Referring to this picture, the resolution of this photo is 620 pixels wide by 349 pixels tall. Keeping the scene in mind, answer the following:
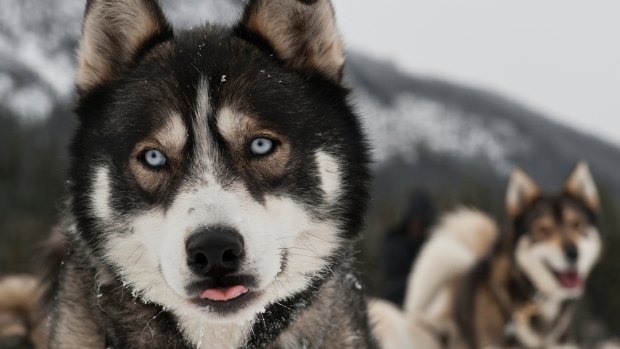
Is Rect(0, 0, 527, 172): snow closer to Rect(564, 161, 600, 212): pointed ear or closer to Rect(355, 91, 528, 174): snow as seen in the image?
Rect(355, 91, 528, 174): snow

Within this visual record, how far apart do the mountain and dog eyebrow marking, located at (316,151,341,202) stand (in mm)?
295

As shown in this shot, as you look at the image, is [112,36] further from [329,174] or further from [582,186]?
[582,186]

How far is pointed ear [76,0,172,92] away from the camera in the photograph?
306 centimetres

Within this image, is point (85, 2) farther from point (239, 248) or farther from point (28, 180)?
point (28, 180)

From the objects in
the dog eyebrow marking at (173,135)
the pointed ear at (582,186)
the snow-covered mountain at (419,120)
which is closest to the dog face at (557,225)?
the pointed ear at (582,186)

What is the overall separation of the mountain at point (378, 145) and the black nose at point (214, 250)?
0.99 meters

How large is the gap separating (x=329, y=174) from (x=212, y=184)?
61 centimetres

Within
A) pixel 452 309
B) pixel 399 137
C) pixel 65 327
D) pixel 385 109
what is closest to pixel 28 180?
pixel 452 309

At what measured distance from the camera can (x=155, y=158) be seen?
2.69 metres

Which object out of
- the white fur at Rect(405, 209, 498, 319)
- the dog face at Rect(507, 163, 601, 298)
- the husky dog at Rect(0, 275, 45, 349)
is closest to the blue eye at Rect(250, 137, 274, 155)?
the husky dog at Rect(0, 275, 45, 349)

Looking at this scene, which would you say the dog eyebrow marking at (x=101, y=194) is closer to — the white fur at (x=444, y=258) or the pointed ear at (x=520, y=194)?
the white fur at (x=444, y=258)

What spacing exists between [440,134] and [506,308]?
180033 millimetres

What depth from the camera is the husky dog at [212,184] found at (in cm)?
252

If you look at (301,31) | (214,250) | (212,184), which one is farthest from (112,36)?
(214,250)
